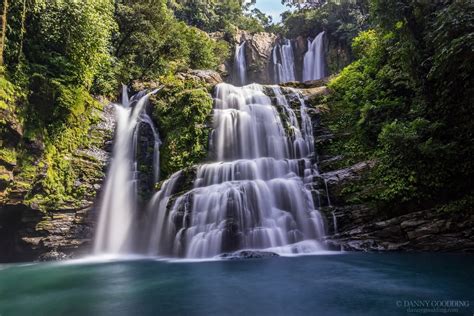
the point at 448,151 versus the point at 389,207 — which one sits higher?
the point at 448,151

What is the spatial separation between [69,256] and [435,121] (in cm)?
1346

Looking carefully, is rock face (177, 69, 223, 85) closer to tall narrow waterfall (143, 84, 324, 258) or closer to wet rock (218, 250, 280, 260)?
tall narrow waterfall (143, 84, 324, 258)

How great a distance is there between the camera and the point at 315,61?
29.3 meters

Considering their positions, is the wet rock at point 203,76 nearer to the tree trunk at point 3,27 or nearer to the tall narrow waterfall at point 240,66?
the tall narrow waterfall at point 240,66

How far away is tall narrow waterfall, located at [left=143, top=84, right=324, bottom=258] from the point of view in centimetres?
1052

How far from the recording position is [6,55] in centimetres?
1287

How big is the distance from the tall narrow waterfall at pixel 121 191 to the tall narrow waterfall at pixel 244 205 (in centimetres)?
121

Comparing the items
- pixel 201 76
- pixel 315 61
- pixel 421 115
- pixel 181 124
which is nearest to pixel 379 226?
pixel 421 115

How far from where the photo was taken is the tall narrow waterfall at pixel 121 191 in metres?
13.1

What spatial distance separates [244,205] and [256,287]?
493 centimetres

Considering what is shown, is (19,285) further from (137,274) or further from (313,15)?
(313,15)

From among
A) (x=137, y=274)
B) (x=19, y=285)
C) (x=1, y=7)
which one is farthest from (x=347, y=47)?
(x=19, y=285)

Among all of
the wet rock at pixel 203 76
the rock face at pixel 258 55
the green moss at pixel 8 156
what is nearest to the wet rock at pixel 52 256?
the green moss at pixel 8 156

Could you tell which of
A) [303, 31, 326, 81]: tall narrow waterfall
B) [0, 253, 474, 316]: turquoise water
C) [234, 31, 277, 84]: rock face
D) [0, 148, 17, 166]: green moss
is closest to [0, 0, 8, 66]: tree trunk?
[0, 148, 17, 166]: green moss
